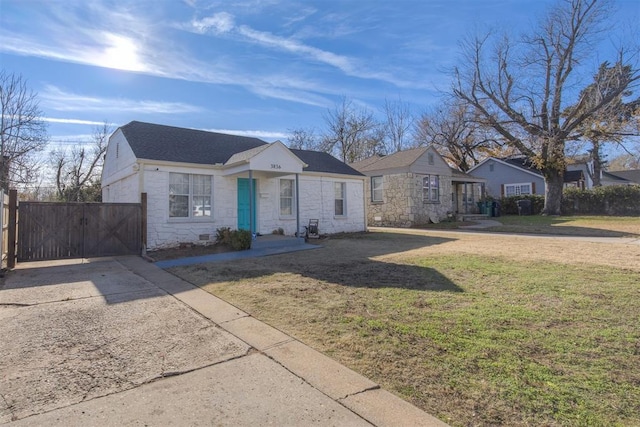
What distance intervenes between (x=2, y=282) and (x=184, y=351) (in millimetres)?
6097

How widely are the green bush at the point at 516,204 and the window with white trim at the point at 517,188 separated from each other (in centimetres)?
617

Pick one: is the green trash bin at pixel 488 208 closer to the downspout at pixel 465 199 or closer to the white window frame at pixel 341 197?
the downspout at pixel 465 199

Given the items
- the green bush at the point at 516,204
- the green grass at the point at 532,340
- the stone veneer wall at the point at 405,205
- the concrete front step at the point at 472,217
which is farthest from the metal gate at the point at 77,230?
the green bush at the point at 516,204

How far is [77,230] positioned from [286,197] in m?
7.17

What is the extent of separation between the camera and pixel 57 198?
32625 mm

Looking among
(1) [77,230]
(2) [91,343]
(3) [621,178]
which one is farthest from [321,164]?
(3) [621,178]

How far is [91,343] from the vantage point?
3.96m

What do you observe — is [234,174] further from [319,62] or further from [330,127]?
[330,127]

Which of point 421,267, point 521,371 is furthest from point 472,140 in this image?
point 521,371

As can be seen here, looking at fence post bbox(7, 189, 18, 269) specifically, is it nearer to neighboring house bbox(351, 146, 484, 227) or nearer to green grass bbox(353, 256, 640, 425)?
green grass bbox(353, 256, 640, 425)

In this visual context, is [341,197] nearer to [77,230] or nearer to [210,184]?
[210,184]

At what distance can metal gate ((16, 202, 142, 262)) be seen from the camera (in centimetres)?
920

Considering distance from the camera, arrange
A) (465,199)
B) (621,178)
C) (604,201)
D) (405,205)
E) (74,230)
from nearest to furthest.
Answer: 1. (74,230)
2. (405,205)
3. (604,201)
4. (465,199)
5. (621,178)

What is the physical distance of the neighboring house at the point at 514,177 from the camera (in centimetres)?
3250
